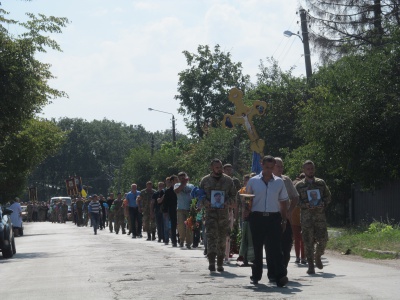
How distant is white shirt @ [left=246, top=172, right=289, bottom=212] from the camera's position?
12422 millimetres

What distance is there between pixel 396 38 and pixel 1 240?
13250mm

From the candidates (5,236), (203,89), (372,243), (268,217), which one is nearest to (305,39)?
(372,243)

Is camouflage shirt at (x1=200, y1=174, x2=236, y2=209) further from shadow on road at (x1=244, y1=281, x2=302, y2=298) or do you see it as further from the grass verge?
the grass verge

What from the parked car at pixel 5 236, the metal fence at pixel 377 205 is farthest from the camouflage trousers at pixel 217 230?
the metal fence at pixel 377 205

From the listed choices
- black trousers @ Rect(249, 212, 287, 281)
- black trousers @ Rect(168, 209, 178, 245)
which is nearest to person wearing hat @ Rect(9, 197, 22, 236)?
black trousers @ Rect(168, 209, 178, 245)

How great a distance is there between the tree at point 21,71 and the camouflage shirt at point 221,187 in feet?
40.0

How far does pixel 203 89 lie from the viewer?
3036 inches

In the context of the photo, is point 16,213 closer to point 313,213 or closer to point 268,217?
point 313,213

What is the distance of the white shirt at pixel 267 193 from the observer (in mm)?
12422

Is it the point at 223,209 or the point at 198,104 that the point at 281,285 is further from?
the point at 198,104

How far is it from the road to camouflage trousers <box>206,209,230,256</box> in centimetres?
44

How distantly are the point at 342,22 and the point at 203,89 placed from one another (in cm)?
4046

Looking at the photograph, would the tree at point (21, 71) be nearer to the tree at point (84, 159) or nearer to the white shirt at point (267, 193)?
the white shirt at point (267, 193)

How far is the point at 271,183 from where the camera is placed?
41.3ft
